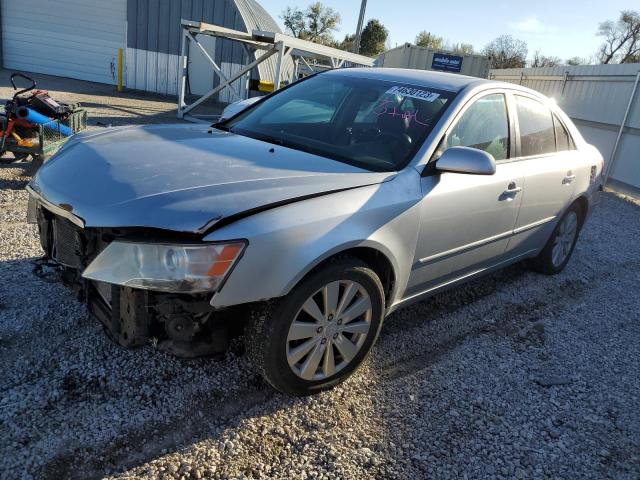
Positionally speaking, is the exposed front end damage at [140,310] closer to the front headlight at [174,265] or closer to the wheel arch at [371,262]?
the front headlight at [174,265]

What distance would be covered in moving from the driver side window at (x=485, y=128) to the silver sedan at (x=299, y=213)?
0.05ft

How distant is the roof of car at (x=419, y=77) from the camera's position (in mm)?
3484

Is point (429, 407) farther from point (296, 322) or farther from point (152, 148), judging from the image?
point (152, 148)

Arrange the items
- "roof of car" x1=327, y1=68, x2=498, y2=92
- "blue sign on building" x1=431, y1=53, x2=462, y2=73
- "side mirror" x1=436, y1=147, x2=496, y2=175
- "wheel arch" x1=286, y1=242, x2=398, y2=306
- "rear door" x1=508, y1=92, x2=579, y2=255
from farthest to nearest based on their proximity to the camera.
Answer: "blue sign on building" x1=431, y1=53, x2=462, y2=73 → "rear door" x1=508, y1=92, x2=579, y2=255 → "roof of car" x1=327, y1=68, x2=498, y2=92 → "side mirror" x1=436, y1=147, x2=496, y2=175 → "wheel arch" x1=286, y1=242, x2=398, y2=306

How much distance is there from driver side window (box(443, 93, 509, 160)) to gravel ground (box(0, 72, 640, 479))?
1.32m

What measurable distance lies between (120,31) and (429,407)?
66.8ft

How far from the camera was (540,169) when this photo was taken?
158 inches

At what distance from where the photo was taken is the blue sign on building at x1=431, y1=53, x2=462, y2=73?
22.1m

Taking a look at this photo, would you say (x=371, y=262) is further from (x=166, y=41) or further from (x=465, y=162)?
(x=166, y=41)

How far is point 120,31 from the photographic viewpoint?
1942cm

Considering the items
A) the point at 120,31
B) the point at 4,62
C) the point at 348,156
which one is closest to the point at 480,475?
the point at 348,156

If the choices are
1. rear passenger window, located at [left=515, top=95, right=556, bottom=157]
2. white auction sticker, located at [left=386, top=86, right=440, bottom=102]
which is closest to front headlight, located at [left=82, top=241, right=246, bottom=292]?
white auction sticker, located at [left=386, top=86, right=440, bottom=102]

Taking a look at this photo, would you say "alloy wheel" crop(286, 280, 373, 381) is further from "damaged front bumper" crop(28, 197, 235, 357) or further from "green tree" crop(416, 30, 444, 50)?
"green tree" crop(416, 30, 444, 50)

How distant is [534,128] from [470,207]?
1.28m
